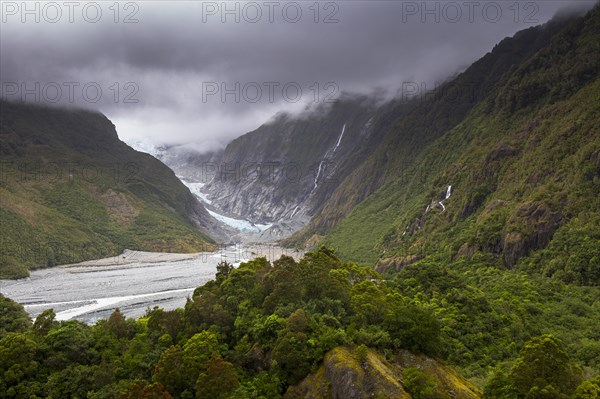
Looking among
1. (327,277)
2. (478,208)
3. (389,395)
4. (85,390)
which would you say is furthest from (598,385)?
(478,208)

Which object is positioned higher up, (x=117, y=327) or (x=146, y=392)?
(x=117, y=327)

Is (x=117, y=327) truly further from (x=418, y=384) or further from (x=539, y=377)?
(x=539, y=377)

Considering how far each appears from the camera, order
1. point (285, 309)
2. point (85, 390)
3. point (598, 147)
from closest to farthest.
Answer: point (85, 390) < point (285, 309) < point (598, 147)

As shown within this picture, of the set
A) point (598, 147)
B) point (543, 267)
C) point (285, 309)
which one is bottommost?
point (543, 267)

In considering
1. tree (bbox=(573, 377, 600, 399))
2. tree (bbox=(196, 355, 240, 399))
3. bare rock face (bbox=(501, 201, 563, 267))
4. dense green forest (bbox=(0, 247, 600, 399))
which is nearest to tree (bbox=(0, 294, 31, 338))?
dense green forest (bbox=(0, 247, 600, 399))

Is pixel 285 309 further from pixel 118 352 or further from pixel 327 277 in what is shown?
pixel 118 352

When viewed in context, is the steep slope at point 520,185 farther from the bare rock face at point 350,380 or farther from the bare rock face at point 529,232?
the bare rock face at point 350,380

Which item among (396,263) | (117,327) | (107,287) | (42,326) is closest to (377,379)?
(117,327)
